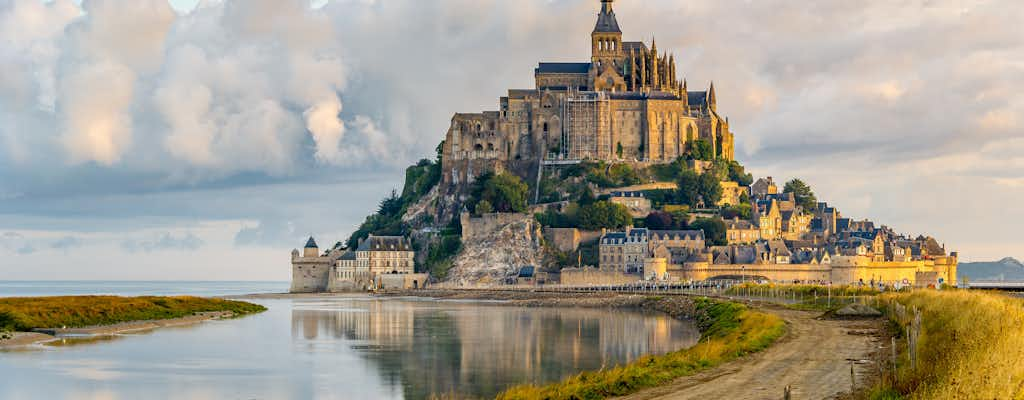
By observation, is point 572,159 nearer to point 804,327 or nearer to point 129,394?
point 804,327

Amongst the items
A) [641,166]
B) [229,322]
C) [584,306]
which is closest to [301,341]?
[229,322]

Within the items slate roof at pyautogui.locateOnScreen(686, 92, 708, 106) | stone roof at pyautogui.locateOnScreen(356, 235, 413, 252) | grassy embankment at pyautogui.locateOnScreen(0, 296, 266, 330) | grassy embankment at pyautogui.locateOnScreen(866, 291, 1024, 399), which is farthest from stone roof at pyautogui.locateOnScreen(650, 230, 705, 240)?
grassy embankment at pyautogui.locateOnScreen(866, 291, 1024, 399)

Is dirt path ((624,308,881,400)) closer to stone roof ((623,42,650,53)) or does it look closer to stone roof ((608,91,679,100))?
stone roof ((608,91,679,100))

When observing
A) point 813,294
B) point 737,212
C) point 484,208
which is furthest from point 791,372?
point 737,212

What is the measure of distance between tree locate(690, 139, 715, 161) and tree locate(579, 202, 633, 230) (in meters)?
14.8

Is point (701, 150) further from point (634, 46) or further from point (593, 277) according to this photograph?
point (593, 277)

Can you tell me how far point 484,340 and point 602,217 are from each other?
63.7m

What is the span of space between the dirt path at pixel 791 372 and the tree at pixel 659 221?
7814 cm

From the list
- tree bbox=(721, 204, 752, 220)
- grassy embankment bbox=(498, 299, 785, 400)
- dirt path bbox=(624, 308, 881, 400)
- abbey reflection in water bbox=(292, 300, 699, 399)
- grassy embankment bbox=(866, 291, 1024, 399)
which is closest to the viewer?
grassy embankment bbox=(866, 291, 1024, 399)

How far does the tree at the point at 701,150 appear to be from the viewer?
12875 cm

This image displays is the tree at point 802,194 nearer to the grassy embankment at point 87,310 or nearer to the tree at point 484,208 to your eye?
the tree at point 484,208

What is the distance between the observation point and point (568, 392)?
84.2 ft

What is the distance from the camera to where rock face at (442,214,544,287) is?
117 meters

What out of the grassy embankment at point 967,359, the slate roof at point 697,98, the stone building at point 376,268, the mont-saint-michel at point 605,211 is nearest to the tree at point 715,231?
the mont-saint-michel at point 605,211
